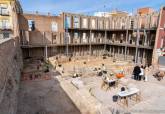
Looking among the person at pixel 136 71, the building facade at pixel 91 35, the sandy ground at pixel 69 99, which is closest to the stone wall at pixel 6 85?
the sandy ground at pixel 69 99

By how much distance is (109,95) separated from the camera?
1070 centimetres

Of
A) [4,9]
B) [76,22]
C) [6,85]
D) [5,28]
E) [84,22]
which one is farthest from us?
[84,22]

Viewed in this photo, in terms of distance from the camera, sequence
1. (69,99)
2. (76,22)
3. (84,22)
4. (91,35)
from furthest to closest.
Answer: (91,35), (84,22), (76,22), (69,99)

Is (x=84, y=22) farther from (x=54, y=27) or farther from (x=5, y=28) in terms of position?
(x=5, y=28)

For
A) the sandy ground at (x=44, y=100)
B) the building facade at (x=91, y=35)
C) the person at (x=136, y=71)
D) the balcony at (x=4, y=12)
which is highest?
the balcony at (x=4, y=12)

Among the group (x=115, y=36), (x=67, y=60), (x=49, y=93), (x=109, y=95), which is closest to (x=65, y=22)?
(x=67, y=60)

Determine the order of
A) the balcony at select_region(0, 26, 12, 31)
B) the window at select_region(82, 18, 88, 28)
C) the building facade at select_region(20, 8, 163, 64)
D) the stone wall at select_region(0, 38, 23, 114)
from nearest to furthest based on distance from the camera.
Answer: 1. the stone wall at select_region(0, 38, 23, 114)
2. the building facade at select_region(20, 8, 163, 64)
3. the balcony at select_region(0, 26, 12, 31)
4. the window at select_region(82, 18, 88, 28)

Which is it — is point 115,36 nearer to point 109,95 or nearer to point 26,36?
point 26,36

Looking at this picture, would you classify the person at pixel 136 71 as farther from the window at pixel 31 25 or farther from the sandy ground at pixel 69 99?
→ the window at pixel 31 25

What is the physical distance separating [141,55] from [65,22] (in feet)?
47.8

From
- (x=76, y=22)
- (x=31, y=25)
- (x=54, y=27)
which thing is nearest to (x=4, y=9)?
(x=31, y=25)

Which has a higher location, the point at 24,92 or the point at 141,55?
the point at 141,55

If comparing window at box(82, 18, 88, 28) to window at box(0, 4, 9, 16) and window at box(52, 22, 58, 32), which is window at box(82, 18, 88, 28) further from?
window at box(0, 4, 9, 16)

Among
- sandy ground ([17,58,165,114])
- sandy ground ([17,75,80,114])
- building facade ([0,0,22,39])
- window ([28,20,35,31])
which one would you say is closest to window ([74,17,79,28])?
window ([28,20,35,31])
